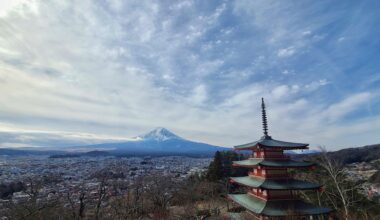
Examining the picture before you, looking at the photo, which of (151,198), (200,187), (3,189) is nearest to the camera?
(151,198)

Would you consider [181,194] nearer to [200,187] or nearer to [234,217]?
[200,187]

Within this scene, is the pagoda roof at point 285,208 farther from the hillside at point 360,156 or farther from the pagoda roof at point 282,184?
the hillside at point 360,156

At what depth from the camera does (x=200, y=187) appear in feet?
142

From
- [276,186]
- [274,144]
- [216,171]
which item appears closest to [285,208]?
[276,186]

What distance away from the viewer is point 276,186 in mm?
19438

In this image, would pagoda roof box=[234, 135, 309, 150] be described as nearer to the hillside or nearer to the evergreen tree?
the evergreen tree

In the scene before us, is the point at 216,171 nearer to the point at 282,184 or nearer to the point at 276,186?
the point at 282,184

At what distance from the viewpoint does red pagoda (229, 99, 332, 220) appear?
18.8 metres

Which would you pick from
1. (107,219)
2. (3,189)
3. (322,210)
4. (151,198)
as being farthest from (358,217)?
(3,189)

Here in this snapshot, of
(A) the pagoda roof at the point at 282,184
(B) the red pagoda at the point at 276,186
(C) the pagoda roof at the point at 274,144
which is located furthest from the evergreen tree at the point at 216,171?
(A) the pagoda roof at the point at 282,184

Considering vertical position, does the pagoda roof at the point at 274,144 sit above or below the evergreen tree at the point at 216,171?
above

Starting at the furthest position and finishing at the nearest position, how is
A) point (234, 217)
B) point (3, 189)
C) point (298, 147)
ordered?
point (3, 189), point (234, 217), point (298, 147)

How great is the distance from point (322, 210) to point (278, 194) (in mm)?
3090

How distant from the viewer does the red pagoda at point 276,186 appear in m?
18.8
